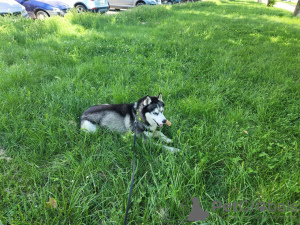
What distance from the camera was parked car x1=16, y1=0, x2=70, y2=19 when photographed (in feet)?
27.2

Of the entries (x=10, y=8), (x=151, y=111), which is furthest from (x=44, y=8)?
(x=151, y=111)

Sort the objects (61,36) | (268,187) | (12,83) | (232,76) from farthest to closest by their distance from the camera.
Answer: (61,36) < (232,76) < (12,83) < (268,187)

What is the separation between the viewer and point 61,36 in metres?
6.20

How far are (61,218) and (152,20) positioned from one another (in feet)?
32.2

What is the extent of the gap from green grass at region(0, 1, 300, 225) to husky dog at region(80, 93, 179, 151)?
0.20 metres

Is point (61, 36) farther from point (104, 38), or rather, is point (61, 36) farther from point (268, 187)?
point (268, 187)

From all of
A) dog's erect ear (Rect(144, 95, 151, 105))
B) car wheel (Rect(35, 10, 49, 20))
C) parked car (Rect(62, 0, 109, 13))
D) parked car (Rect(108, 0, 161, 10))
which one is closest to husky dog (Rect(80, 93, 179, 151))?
dog's erect ear (Rect(144, 95, 151, 105))

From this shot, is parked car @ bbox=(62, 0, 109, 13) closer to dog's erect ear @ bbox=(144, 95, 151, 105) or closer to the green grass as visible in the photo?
the green grass

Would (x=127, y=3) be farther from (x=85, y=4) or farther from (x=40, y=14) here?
(x=40, y=14)

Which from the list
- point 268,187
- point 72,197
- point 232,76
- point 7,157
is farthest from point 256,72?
point 7,157

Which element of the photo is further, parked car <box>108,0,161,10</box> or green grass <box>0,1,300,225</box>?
parked car <box>108,0,161,10</box>

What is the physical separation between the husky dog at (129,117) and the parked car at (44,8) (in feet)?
28.2

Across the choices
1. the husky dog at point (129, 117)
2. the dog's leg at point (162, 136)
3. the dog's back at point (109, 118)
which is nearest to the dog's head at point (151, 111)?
the husky dog at point (129, 117)

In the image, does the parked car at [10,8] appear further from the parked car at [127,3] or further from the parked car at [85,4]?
the parked car at [127,3]
